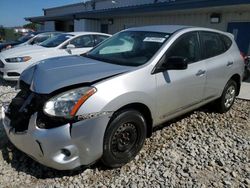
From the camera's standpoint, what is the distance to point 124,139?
303 centimetres

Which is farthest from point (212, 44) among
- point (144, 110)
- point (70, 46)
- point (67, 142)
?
point (70, 46)

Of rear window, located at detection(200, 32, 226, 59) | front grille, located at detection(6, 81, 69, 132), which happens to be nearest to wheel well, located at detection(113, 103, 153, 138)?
front grille, located at detection(6, 81, 69, 132)

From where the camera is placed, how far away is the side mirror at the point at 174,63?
3.22m

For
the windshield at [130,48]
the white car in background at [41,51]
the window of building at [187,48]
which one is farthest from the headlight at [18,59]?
the window of building at [187,48]

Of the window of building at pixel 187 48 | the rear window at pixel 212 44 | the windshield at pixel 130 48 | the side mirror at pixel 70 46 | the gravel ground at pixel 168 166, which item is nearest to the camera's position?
the gravel ground at pixel 168 166

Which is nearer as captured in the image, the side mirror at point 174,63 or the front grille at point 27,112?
the front grille at point 27,112

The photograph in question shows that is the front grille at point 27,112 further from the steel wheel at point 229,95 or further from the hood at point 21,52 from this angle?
the hood at point 21,52

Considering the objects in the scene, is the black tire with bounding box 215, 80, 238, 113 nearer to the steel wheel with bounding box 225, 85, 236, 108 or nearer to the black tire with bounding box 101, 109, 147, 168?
the steel wheel with bounding box 225, 85, 236, 108

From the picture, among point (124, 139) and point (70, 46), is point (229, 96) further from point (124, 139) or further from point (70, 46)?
point (70, 46)

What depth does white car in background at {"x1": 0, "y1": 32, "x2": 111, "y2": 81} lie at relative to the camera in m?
6.64

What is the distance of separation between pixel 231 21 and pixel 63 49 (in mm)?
6742

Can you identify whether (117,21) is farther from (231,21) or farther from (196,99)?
(196,99)

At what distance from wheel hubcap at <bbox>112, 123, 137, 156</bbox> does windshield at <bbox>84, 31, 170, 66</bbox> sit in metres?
0.84

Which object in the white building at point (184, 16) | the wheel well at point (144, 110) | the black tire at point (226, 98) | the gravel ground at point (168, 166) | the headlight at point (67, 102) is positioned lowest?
the gravel ground at point (168, 166)
